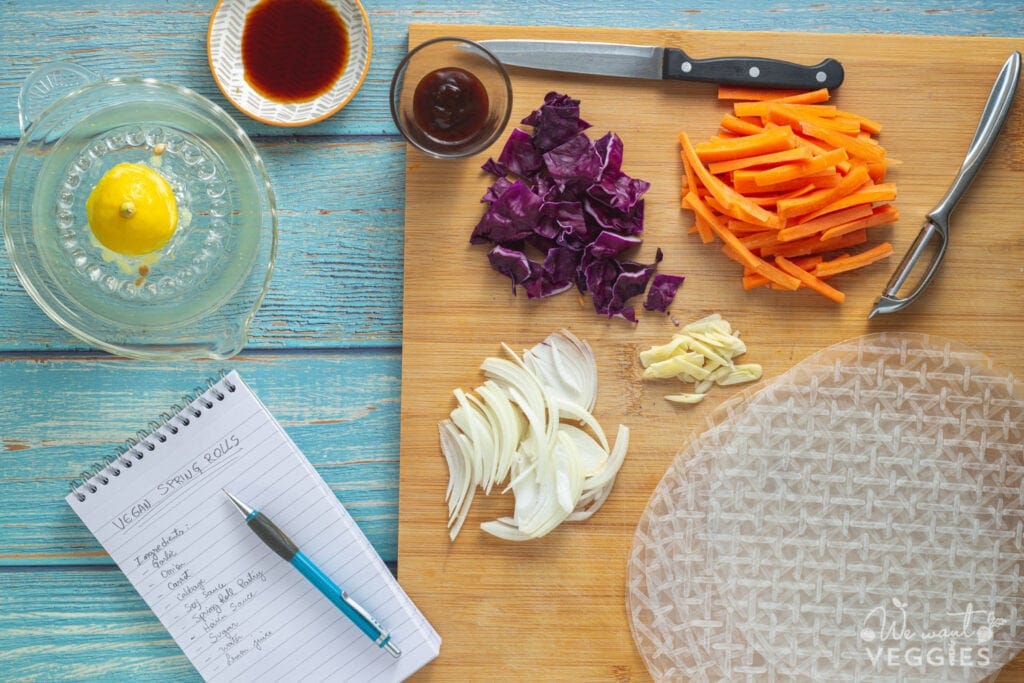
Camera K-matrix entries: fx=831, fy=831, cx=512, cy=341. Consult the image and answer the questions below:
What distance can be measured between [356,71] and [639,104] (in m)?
0.47

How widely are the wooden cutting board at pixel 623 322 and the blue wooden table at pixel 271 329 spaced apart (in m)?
0.07

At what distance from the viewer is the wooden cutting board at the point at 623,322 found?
136cm

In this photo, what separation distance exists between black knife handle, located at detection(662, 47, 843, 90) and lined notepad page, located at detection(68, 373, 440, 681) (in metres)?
0.87

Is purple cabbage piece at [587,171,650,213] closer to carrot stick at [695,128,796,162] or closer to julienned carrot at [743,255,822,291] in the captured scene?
carrot stick at [695,128,796,162]

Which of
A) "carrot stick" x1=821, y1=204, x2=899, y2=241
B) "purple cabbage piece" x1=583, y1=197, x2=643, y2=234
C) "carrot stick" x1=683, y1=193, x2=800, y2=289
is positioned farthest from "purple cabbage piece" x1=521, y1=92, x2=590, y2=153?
"carrot stick" x1=821, y1=204, x2=899, y2=241

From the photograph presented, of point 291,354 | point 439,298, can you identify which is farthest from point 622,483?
point 291,354

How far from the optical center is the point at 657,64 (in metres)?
1.34

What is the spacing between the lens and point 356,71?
136 centimetres

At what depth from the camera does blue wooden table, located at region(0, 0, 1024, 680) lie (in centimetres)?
139

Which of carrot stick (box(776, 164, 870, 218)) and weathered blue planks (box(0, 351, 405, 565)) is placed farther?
weathered blue planks (box(0, 351, 405, 565))

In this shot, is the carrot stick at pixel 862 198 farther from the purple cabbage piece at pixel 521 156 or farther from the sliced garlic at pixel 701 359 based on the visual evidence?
the purple cabbage piece at pixel 521 156

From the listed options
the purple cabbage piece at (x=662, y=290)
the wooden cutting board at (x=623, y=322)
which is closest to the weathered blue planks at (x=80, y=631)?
the wooden cutting board at (x=623, y=322)

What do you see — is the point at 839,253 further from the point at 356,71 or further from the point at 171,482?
the point at 171,482

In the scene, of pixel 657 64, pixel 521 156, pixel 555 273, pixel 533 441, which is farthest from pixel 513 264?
pixel 657 64
